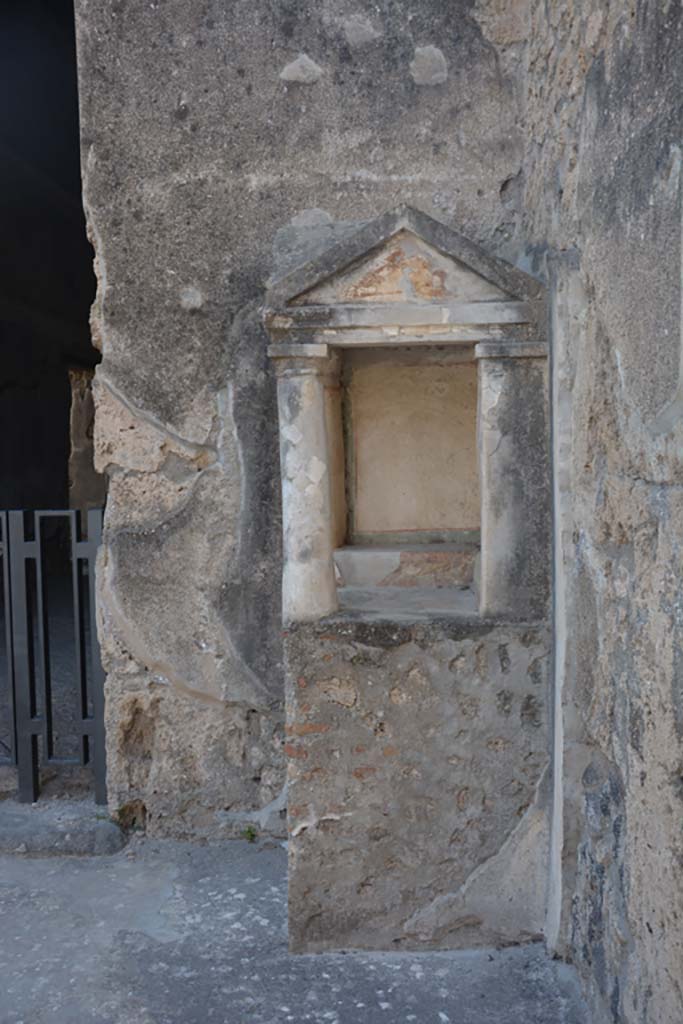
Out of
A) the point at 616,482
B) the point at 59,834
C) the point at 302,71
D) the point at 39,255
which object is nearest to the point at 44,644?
the point at 59,834

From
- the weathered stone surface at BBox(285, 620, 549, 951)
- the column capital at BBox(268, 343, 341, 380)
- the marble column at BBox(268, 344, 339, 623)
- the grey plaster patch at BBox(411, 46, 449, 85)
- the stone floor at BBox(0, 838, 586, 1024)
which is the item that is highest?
the grey plaster patch at BBox(411, 46, 449, 85)

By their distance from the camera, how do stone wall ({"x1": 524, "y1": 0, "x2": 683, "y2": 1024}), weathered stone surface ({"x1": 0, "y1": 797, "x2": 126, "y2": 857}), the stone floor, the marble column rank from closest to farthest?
stone wall ({"x1": 524, "y1": 0, "x2": 683, "y2": 1024}), the stone floor, the marble column, weathered stone surface ({"x1": 0, "y1": 797, "x2": 126, "y2": 857})

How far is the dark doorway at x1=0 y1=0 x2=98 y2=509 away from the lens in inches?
208

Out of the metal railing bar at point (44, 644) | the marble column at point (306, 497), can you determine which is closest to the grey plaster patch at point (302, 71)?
the marble column at point (306, 497)

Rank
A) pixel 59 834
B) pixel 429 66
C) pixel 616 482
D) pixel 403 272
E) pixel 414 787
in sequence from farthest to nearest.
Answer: pixel 59 834
pixel 429 66
pixel 414 787
pixel 403 272
pixel 616 482

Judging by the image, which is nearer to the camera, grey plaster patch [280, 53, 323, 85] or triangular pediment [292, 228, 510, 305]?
triangular pediment [292, 228, 510, 305]

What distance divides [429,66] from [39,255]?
5.04m

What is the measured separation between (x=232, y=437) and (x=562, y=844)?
169cm

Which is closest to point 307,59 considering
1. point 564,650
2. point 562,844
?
point 564,650

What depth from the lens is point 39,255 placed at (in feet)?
24.7

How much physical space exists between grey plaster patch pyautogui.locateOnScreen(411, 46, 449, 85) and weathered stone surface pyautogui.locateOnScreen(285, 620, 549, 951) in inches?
71.4

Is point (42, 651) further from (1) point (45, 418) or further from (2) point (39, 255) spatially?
(1) point (45, 418)

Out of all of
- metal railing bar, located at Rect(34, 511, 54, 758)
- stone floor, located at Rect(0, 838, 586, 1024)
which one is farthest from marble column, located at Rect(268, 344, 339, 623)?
metal railing bar, located at Rect(34, 511, 54, 758)

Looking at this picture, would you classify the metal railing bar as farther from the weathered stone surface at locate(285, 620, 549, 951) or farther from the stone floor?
the weathered stone surface at locate(285, 620, 549, 951)
